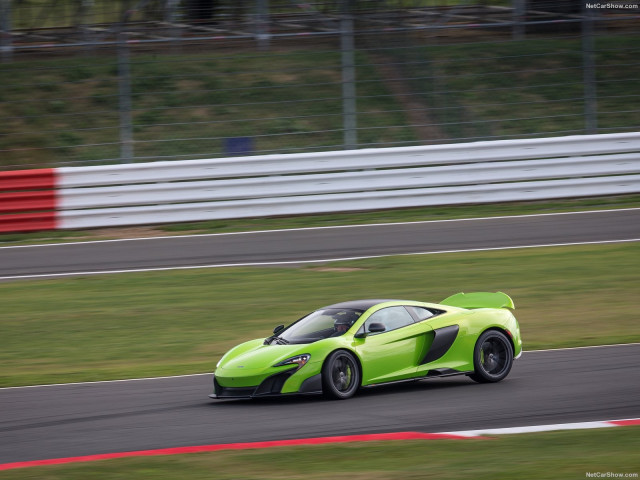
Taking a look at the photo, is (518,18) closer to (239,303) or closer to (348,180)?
(348,180)

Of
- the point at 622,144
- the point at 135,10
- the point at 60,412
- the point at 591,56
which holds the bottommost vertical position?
the point at 60,412

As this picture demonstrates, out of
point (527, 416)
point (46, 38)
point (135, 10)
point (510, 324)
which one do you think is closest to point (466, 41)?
point (135, 10)

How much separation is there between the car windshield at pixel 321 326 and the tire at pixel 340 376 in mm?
295

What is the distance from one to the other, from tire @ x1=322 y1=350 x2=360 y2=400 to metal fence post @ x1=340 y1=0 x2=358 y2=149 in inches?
411

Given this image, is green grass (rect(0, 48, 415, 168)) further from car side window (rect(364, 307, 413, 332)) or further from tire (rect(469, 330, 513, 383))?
tire (rect(469, 330, 513, 383))

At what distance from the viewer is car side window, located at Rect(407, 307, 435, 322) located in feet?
31.4

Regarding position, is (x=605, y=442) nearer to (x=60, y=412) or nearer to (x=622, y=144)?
(x=60, y=412)

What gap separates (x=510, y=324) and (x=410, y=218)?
28.9ft

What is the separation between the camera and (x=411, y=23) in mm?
20703

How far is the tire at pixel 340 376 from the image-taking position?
28.8 feet

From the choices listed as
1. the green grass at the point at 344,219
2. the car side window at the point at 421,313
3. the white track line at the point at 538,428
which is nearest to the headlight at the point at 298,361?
the car side window at the point at 421,313

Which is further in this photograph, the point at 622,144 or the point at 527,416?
the point at 622,144

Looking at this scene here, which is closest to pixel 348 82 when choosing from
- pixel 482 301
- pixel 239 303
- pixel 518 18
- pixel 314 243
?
pixel 314 243

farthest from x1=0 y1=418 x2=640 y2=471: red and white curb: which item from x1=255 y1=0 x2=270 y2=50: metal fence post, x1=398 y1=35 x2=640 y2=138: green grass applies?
x1=255 y1=0 x2=270 y2=50: metal fence post
